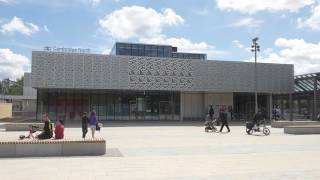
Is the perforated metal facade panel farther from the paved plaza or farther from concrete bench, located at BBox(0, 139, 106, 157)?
concrete bench, located at BBox(0, 139, 106, 157)

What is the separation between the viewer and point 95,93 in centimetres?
4925

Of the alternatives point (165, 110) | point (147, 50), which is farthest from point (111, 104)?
point (147, 50)

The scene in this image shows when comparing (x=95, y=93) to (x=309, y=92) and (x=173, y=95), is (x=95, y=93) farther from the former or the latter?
(x=309, y=92)

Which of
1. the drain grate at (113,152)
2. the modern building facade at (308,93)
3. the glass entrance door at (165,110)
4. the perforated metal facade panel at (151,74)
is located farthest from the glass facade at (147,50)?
the drain grate at (113,152)

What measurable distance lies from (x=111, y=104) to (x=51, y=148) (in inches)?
1323

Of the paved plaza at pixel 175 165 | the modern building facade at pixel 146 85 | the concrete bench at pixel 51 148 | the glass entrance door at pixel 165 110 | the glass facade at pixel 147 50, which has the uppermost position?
the glass facade at pixel 147 50

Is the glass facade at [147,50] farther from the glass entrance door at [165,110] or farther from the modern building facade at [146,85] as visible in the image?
the glass entrance door at [165,110]

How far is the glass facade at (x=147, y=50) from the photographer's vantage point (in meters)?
87.1

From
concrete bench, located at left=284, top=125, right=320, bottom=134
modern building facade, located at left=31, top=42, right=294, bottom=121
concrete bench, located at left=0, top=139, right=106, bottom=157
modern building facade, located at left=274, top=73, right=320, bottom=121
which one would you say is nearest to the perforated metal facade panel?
modern building facade, located at left=31, top=42, right=294, bottom=121

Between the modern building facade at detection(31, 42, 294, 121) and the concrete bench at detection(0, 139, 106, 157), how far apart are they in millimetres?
25888

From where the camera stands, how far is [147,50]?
288 feet

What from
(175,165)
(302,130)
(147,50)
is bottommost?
(175,165)

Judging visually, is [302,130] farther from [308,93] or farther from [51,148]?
[308,93]

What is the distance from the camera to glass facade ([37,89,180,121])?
48.2 meters
